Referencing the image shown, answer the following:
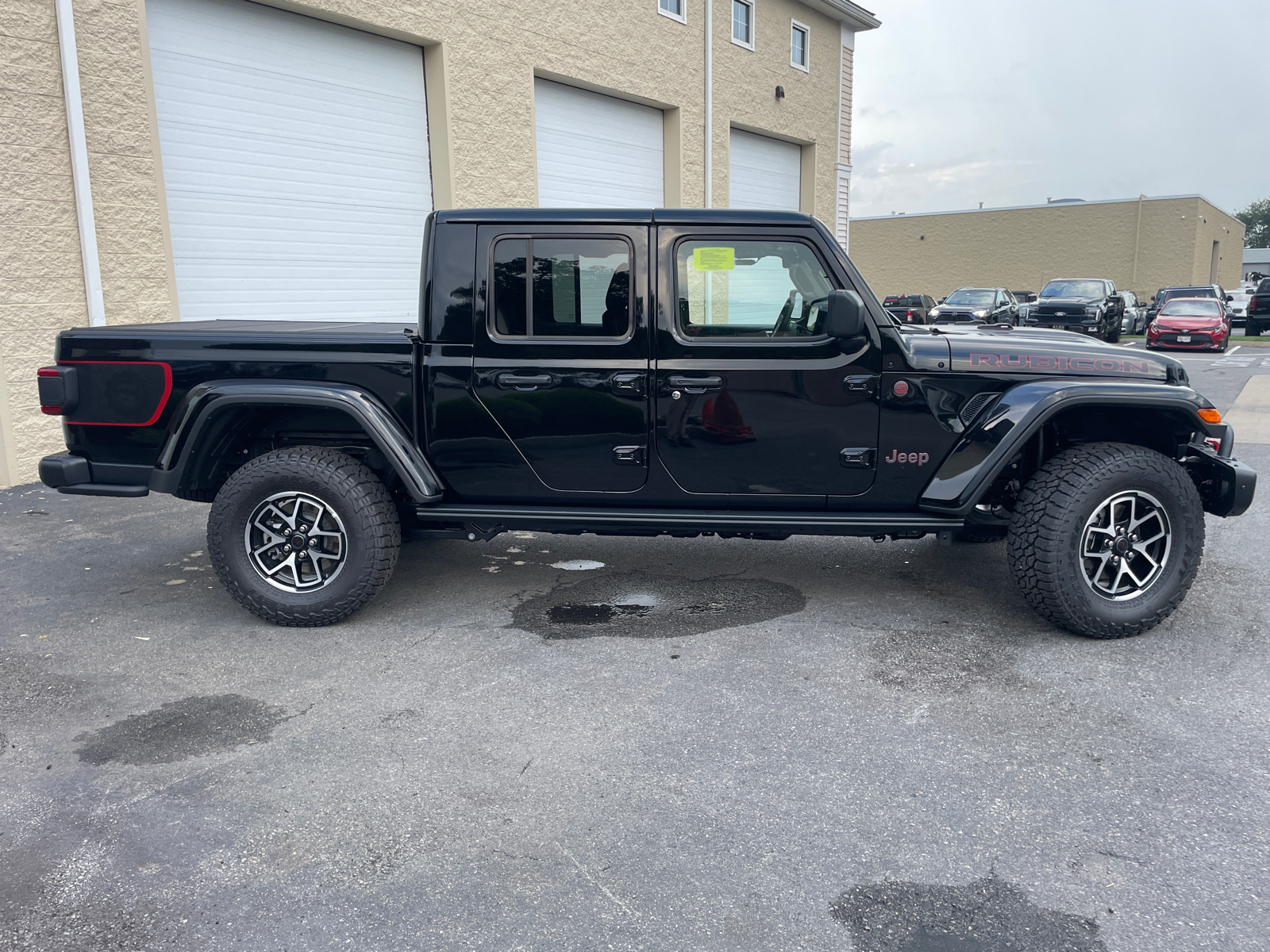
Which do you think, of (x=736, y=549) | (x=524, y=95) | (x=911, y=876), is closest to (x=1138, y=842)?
(x=911, y=876)

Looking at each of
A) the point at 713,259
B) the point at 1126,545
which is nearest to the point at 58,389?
the point at 713,259

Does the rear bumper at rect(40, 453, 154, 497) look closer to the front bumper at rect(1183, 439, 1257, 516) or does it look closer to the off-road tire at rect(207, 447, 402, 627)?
the off-road tire at rect(207, 447, 402, 627)

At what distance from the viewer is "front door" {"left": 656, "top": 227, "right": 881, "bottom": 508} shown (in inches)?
162

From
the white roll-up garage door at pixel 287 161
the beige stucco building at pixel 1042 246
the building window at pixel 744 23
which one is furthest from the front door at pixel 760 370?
the beige stucco building at pixel 1042 246

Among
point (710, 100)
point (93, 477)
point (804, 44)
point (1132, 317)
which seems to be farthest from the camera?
point (1132, 317)

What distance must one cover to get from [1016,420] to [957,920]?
2.33 meters

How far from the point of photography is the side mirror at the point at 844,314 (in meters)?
3.88

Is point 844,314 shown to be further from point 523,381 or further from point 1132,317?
point 1132,317

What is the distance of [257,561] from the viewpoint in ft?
14.1

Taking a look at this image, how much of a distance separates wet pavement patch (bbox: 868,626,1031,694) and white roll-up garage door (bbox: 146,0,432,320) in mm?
7463

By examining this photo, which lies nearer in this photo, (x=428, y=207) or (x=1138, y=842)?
(x=1138, y=842)

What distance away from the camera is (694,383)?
4.14 meters

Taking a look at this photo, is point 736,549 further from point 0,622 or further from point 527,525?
point 0,622

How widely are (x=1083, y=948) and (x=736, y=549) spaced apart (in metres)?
3.56
